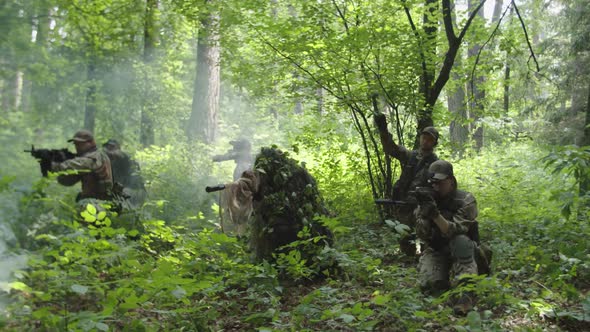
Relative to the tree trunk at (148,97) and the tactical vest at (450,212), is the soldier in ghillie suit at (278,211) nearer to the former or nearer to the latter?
the tactical vest at (450,212)

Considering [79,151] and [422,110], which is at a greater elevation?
[422,110]

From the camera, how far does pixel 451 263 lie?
193 inches

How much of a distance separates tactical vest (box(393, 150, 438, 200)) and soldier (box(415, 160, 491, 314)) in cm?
155

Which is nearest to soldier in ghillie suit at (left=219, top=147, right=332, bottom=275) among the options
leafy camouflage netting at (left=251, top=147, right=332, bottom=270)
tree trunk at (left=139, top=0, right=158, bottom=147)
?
leafy camouflage netting at (left=251, top=147, right=332, bottom=270)

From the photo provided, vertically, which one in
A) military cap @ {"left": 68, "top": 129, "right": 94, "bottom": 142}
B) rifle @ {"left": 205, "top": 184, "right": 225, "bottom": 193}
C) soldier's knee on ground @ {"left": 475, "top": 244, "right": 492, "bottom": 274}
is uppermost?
military cap @ {"left": 68, "top": 129, "right": 94, "bottom": 142}

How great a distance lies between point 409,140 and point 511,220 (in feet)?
8.06

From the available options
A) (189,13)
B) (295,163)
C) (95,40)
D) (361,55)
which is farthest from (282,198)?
(95,40)

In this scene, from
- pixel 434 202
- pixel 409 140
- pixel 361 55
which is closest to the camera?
pixel 434 202

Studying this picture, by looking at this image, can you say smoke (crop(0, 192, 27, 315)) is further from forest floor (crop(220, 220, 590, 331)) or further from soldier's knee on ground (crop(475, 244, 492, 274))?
soldier's knee on ground (crop(475, 244, 492, 274))

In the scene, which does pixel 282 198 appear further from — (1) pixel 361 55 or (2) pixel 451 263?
(1) pixel 361 55

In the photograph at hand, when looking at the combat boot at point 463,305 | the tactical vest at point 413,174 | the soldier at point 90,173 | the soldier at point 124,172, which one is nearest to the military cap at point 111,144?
the soldier at point 124,172

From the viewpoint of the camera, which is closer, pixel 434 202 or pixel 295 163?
pixel 434 202

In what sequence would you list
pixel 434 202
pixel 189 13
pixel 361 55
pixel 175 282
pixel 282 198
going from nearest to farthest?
pixel 175 282 → pixel 434 202 → pixel 282 198 → pixel 361 55 → pixel 189 13

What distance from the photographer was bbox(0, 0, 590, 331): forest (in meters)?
3.91
